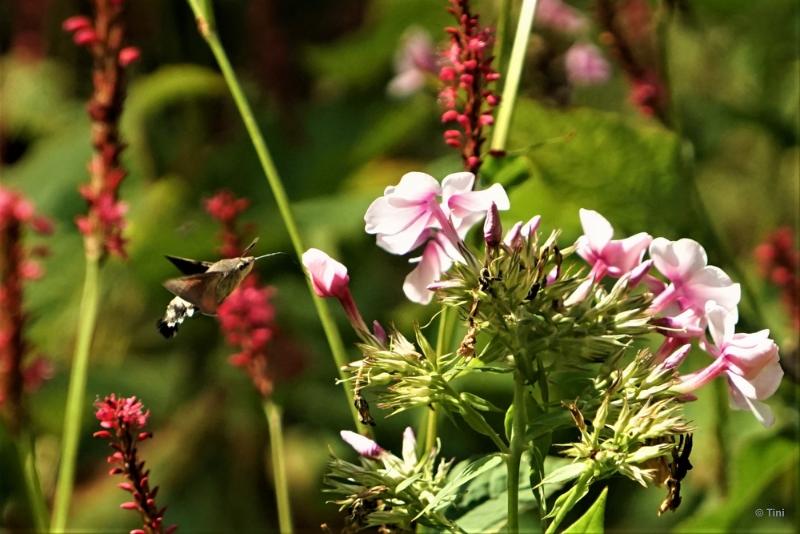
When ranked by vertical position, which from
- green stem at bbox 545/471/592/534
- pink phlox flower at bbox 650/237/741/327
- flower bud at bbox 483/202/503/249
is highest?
flower bud at bbox 483/202/503/249

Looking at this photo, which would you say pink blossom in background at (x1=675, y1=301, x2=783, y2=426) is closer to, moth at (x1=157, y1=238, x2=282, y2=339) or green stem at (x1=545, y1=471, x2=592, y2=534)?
green stem at (x1=545, y1=471, x2=592, y2=534)

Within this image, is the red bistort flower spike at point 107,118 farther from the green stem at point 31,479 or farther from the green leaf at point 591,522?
the green leaf at point 591,522

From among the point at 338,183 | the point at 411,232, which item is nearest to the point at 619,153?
the point at 411,232

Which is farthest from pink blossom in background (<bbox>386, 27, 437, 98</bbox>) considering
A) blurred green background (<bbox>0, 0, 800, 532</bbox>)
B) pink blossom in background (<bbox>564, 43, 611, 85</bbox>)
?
pink blossom in background (<bbox>564, 43, 611, 85</bbox>)

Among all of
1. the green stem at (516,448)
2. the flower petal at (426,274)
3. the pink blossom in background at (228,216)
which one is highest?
the pink blossom in background at (228,216)

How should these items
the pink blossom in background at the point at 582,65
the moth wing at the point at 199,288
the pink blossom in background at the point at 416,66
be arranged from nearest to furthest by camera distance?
the moth wing at the point at 199,288 → the pink blossom in background at the point at 582,65 → the pink blossom in background at the point at 416,66

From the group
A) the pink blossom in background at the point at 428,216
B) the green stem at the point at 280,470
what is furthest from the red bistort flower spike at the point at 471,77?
the green stem at the point at 280,470

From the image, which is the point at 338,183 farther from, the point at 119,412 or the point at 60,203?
the point at 119,412

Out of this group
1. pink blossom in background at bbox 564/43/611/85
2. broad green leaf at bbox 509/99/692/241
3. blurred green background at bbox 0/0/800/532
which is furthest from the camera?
blurred green background at bbox 0/0/800/532
